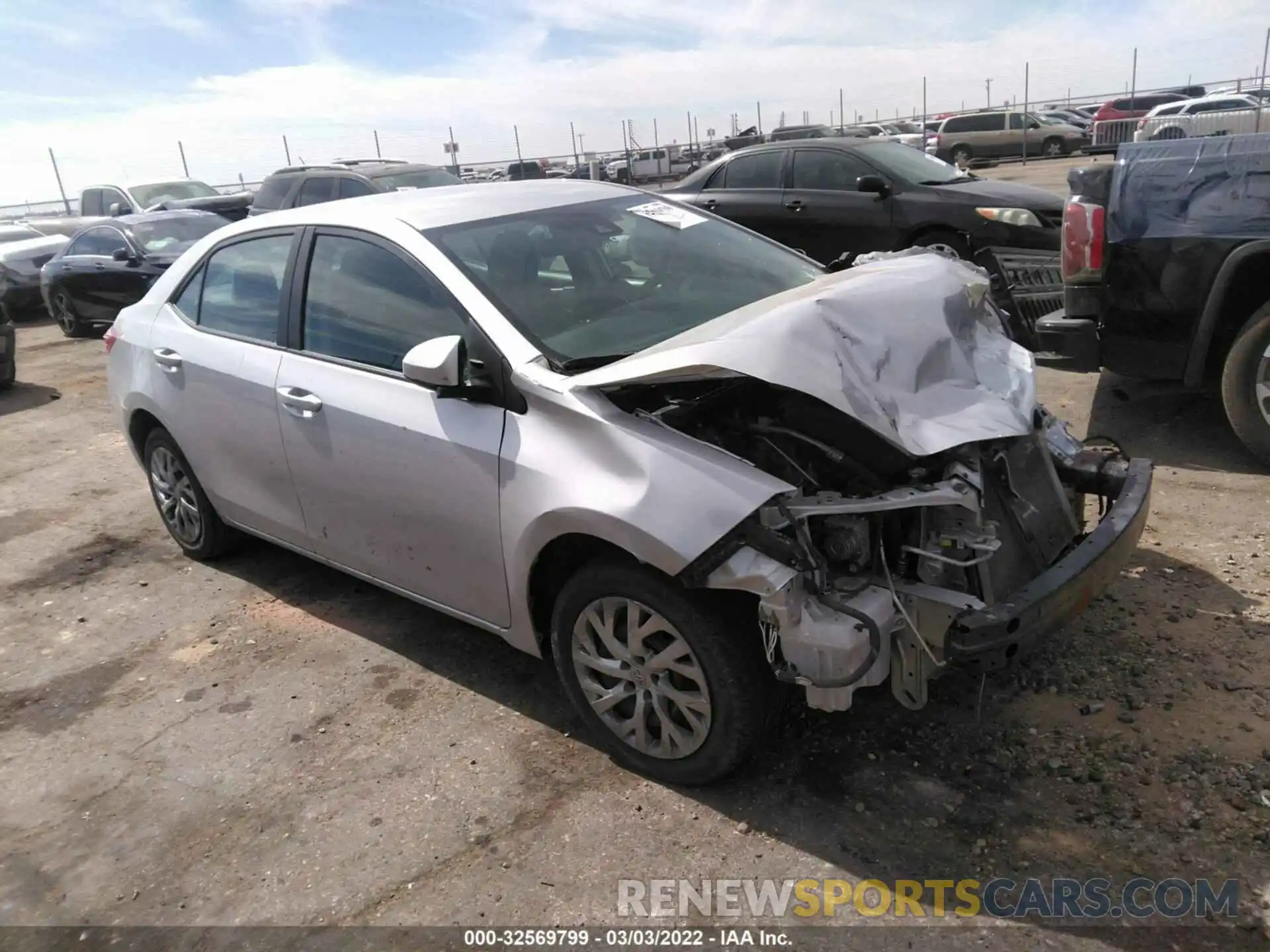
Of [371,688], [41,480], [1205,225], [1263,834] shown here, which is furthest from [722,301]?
[41,480]

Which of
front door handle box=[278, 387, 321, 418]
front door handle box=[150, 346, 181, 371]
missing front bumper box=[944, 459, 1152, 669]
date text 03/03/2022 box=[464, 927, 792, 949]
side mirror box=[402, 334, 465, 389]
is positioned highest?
side mirror box=[402, 334, 465, 389]

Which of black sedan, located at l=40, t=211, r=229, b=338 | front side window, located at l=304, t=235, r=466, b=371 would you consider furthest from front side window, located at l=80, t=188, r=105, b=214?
front side window, located at l=304, t=235, r=466, b=371

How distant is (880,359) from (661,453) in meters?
0.76

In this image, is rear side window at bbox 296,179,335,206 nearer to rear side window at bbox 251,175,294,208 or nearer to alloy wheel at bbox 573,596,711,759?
rear side window at bbox 251,175,294,208

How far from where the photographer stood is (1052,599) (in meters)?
2.73

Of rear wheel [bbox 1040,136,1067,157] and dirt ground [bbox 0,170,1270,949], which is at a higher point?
rear wheel [bbox 1040,136,1067,157]

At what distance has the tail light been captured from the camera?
4930mm

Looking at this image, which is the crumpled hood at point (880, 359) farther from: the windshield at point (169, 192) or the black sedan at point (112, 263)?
the windshield at point (169, 192)

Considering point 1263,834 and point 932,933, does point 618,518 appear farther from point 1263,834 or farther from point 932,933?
point 1263,834

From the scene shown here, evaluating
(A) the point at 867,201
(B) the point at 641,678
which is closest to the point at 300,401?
(B) the point at 641,678

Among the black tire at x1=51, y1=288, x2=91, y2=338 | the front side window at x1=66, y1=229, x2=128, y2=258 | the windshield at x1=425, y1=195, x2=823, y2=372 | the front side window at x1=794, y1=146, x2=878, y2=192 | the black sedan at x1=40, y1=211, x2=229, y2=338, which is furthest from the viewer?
the black tire at x1=51, y1=288, x2=91, y2=338

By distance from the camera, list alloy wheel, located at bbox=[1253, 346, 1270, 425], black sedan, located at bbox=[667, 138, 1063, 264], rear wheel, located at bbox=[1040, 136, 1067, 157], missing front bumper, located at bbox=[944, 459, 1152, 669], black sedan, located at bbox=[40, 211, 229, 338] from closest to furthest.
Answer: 1. missing front bumper, located at bbox=[944, 459, 1152, 669]
2. alloy wheel, located at bbox=[1253, 346, 1270, 425]
3. black sedan, located at bbox=[667, 138, 1063, 264]
4. black sedan, located at bbox=[40, 211, 229, 338]
5. rear wheel, located at bbox=[1040, 136, 1067, 157]

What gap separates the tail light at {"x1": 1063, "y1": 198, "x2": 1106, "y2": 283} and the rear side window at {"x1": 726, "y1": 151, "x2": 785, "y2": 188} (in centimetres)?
456

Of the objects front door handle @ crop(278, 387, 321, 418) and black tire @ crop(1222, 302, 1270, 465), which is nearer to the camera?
front door handle @ crop(278, 387, 321, 418)
